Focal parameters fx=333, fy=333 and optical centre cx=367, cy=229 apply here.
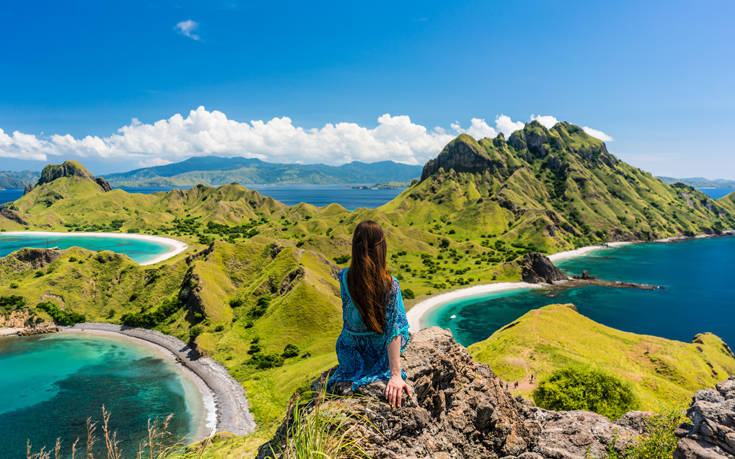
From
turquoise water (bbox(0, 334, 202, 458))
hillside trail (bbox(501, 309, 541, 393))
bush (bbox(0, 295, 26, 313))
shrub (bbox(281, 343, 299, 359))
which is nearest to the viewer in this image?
hillside trail (bbox(501, 309, 541, 393))

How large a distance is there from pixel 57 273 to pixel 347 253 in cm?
8719

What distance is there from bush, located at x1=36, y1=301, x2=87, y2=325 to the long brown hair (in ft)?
343

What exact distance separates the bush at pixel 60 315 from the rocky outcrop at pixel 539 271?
142 metres

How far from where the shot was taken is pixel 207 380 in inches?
2276

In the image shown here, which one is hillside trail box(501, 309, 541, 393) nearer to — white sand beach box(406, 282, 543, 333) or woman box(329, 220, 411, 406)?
white sand beach box(406, 282, 543, 333)

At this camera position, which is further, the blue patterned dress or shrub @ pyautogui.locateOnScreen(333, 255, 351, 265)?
shrub @ pyautogui.locateOnScreen(333, 255, 351, 265)

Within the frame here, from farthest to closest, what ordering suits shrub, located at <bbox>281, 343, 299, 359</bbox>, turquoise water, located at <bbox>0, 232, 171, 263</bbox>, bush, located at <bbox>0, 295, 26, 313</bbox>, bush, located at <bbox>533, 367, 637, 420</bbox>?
turquoise water, located at <bbox>0, 232, 171, 263</bbox> → bush, located at <bbox>0, 295, 26, 313</bbox> → shrub, located at <bbox>281, 343, 299, 359</bbox> → bush, located at <bbox>533, 367, 637, 420</bbox>

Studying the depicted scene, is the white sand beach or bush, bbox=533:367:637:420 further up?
bush, bbox=533:367:637:420

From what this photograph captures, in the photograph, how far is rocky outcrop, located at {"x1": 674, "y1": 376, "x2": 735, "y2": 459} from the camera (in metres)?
8.70

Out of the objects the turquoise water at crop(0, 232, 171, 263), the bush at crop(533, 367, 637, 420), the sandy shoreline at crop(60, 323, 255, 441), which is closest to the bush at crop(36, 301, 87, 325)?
the sandy shoreline at crop(60, 323, 255, 441)

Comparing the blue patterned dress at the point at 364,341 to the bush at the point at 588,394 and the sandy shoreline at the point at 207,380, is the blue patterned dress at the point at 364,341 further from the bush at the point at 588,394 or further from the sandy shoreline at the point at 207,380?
the sandy shoreline at the point at 207,380

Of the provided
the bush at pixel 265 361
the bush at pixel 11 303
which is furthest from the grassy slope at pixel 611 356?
the bush at pixel 11 303

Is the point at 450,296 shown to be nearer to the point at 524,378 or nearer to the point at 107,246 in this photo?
the point at 524,378

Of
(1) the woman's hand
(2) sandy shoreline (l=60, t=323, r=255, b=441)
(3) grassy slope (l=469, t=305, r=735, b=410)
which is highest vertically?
(1) the woman's hand
